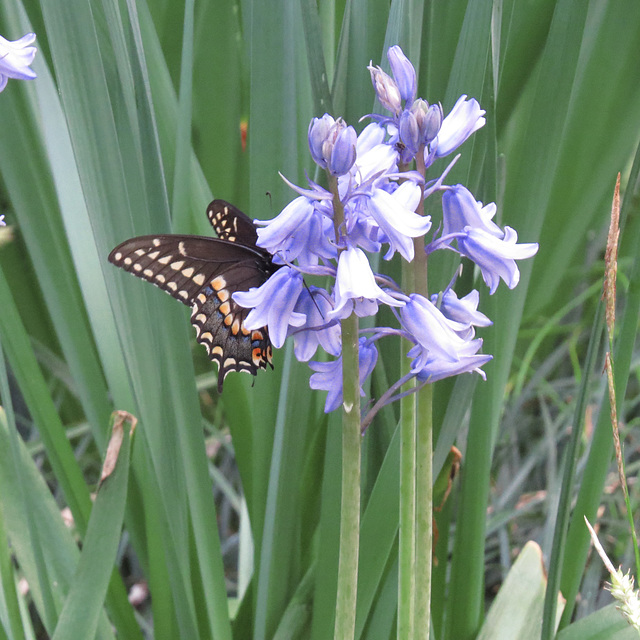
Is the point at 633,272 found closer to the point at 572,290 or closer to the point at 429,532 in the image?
the point at 429,532

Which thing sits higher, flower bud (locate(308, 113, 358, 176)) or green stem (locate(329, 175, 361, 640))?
flower bud (locate(308, 113, 358, 176))

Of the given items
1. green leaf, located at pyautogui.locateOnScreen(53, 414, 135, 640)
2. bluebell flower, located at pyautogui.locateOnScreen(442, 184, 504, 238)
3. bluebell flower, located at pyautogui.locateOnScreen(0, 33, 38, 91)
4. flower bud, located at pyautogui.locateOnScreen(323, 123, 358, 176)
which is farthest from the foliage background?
flower bud, located at pyautogui.locateOnScreen(323, 123, 358, 176)

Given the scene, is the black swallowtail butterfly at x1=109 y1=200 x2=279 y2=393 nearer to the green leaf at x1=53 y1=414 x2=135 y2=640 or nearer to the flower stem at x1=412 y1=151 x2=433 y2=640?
the green leaf at x1=53 y1=414 x2=135 y2=640

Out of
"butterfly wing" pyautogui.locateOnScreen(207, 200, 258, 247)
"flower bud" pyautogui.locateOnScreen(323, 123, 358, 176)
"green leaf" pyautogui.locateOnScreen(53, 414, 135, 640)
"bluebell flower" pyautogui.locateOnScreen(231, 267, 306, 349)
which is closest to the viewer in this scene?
"flower bud" pyautogui.locateOnScreen(323, 123, 358, 176)

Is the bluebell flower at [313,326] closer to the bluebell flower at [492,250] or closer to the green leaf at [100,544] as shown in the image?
the bluebell flower at [492,250]

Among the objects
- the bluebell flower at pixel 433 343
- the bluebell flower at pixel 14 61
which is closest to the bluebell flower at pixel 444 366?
the bluebell flower at pixel 433 343

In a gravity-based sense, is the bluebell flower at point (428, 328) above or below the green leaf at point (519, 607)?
above

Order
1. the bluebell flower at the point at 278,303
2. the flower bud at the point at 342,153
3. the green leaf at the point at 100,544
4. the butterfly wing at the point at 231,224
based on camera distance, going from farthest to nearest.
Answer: the butterfly wing at the point at 231,224, the green leaf at the point at 100,544, the bluebell flower at the point at 278,303, the flower bud at the point at 342,153
